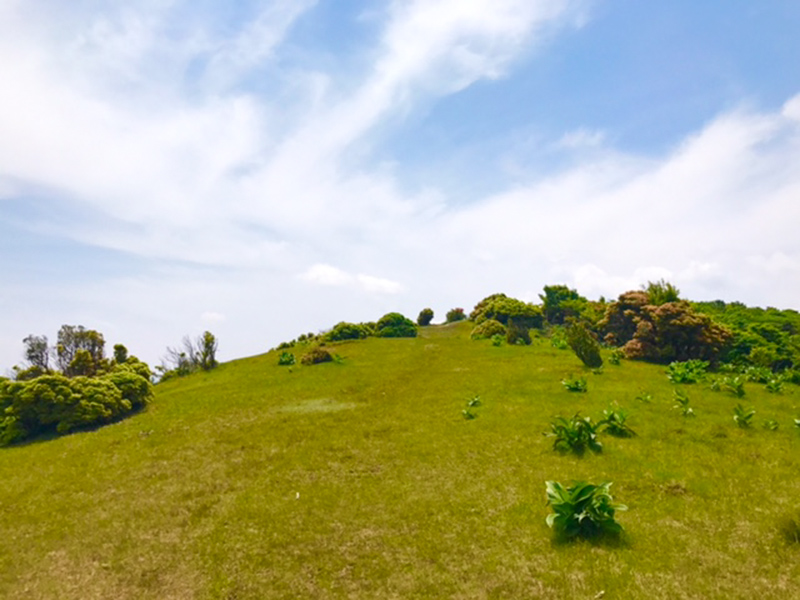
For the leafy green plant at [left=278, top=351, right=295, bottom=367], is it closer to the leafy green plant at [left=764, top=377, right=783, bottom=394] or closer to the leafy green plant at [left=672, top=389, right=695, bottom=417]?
the leafy green plant at [left=672, top=389, right=695, bottom=417]

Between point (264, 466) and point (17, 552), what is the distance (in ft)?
24.2

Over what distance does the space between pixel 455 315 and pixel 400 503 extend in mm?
75025

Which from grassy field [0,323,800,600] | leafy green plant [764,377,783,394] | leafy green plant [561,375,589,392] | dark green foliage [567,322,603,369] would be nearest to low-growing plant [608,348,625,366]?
dark green foliage [567,322,603,369]

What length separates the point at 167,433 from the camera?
2373cm

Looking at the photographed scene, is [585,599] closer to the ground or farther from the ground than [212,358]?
closer to the ground

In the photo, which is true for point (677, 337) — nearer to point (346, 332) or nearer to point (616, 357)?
point (616, 357)

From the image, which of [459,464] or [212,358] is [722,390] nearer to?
[459,464]

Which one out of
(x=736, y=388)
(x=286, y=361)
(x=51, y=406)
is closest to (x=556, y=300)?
(x=286, y=361)

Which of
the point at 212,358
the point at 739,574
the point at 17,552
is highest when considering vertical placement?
the point at 212,358

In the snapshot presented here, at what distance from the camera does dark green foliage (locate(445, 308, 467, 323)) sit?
288ft

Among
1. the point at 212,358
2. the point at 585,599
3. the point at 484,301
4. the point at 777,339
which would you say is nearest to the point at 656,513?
the point at 585,599

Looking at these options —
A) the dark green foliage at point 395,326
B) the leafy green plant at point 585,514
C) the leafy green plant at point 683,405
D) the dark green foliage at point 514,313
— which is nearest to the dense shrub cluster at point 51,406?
the leafy green plant at point 585,514

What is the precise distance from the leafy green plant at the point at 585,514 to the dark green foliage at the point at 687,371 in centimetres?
1995

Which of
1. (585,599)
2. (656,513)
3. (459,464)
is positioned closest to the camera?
(585,599)
